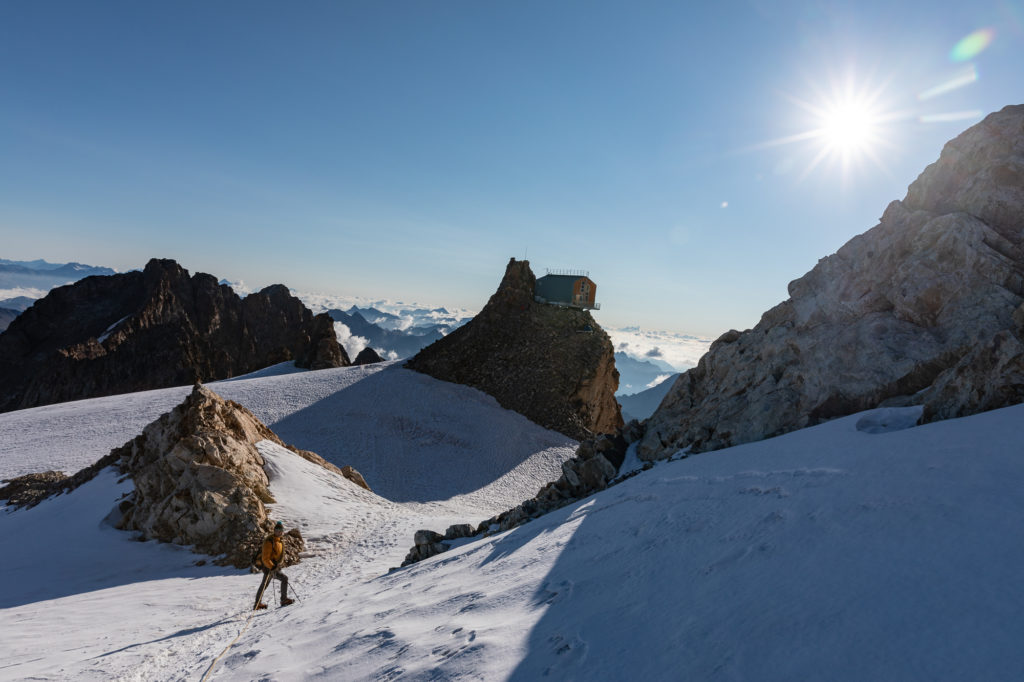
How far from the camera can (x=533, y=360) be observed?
44531 millimetres

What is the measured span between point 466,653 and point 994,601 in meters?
4.67

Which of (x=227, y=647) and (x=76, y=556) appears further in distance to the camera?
(x=76, y=556)

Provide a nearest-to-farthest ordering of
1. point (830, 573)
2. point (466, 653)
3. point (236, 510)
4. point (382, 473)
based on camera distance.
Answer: point (830, 573)
point (466, 653)
point (236, 510)
point (382, 473)

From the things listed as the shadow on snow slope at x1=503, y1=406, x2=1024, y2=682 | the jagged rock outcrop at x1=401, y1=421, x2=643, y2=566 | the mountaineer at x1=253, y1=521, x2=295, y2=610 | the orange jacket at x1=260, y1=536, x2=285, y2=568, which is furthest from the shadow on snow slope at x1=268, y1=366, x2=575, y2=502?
the shadow on snow slope at x1=503, y1=406, x2=1024, y2=682

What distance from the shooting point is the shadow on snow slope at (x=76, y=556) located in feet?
40.9

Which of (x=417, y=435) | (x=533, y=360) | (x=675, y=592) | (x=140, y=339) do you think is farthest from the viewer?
(x=140, y=339)

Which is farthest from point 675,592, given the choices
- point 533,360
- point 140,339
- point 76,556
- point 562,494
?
point 140,339

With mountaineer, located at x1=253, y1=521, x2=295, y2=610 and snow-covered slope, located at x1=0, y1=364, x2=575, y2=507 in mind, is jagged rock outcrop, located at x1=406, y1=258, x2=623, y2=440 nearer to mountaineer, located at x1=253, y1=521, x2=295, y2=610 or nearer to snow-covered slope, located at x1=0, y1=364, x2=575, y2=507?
snow-covered slope, located at x1=0, y1=364, x2=575, y2=507

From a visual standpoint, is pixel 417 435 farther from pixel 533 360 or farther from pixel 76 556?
pixel 76 556

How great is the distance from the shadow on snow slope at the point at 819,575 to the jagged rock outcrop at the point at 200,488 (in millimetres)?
11806

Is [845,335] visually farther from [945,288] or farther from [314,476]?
[314,476]

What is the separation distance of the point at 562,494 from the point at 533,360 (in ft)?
96.9

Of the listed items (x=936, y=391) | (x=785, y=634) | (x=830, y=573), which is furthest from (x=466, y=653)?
(x=936, y=391)

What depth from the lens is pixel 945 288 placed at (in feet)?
41.3
